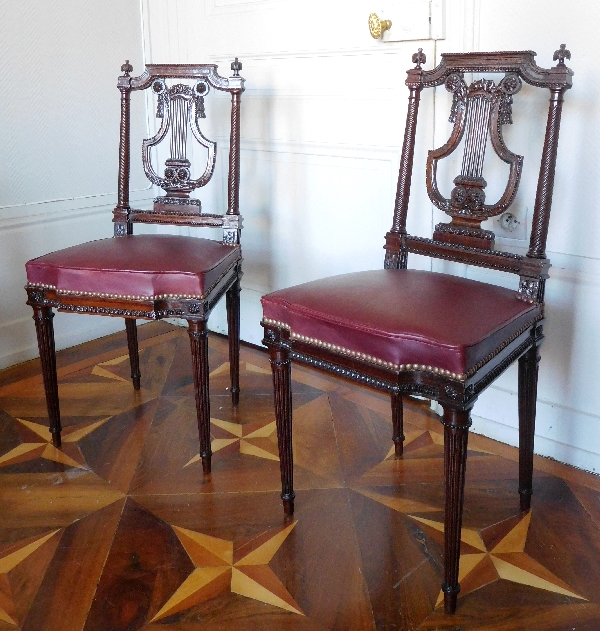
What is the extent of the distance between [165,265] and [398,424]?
71 centimetres

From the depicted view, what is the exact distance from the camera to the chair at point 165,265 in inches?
66.6

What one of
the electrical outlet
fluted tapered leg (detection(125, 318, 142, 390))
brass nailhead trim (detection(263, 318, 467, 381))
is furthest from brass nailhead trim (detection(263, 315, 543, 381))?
fluted tapered leg (detection(125, 318, 142, 390))

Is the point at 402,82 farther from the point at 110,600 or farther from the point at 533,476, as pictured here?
the point at 110,600

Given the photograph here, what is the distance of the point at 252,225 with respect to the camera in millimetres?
2508

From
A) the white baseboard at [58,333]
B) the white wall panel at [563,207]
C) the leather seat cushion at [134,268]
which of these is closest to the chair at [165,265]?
the leather seat cushion at [134,268]

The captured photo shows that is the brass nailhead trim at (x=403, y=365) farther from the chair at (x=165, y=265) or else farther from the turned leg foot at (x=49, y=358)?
the turned leg foot at (x=49, y=358)

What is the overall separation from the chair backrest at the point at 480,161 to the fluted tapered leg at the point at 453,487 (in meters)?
0.37

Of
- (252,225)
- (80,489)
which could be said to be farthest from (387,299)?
(252,225)

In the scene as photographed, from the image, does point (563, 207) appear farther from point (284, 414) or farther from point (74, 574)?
point (74, 574)

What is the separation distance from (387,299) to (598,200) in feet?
1.96

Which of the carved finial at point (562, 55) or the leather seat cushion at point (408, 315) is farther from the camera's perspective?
the carved finial at point (562, 55)

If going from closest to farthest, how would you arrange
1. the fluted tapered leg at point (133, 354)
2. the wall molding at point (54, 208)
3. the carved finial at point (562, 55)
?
the carved finial at point (562, 55)
the fluted tapered leg at point (133, 354)
the wall molding at point (54, 208)

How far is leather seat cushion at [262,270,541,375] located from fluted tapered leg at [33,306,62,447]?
2.11ft

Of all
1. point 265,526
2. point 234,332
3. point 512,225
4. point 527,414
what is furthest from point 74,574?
point 512,225
